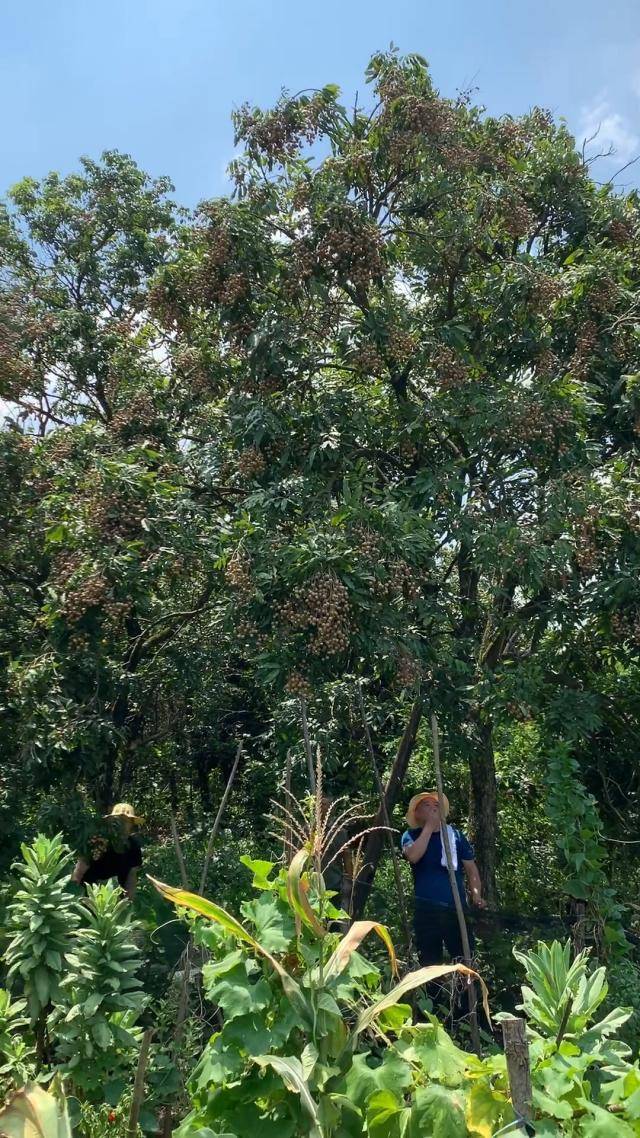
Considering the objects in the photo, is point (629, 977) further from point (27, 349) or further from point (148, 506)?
point (27, 349)

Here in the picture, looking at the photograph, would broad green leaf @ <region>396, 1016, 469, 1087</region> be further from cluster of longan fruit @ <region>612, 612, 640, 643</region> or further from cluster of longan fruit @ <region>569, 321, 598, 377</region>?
cluster of longan fruit @ <region>569, 321, 598, 377</region>

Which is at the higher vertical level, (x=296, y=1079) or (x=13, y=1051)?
(x=296, y=1079)

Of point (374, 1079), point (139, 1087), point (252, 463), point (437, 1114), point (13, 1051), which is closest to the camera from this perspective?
point (437, 1114)

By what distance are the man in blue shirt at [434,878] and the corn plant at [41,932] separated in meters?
1.82

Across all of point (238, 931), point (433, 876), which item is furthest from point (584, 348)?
point (238, 931)

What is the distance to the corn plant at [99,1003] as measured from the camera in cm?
267

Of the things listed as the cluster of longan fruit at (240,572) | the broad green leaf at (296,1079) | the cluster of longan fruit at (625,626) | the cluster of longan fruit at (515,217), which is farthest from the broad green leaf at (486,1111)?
the cluster of longan fruit at (515,217)

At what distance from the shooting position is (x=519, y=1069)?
1859 millimetres

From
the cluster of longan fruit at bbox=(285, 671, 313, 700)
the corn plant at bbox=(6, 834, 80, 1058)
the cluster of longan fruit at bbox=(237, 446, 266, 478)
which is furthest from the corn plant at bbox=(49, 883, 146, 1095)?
the cluster of longan fruit at bbox=(237, 446, 266, 478)

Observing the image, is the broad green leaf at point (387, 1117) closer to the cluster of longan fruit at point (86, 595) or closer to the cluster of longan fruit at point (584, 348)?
Answer: the cluster of longan fruit at point (86, 595)

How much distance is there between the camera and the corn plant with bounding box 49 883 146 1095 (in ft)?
8.75

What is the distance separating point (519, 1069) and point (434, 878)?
104 inches

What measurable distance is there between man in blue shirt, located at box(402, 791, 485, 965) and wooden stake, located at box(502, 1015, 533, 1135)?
2.16 m

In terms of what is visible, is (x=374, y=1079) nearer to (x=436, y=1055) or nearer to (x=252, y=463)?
(x=436, y=1055)
